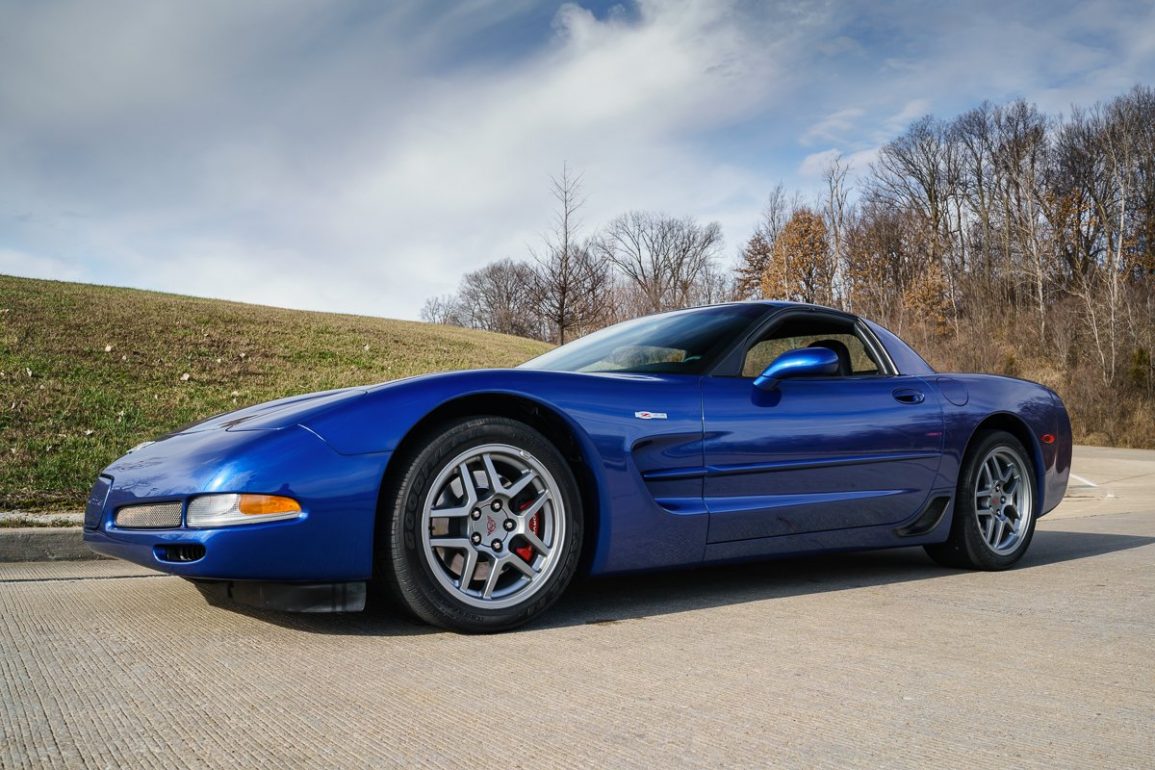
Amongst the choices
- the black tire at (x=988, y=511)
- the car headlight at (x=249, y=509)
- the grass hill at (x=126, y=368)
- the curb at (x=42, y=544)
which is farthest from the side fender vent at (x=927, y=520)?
the grass hill at (x=126, y=368)

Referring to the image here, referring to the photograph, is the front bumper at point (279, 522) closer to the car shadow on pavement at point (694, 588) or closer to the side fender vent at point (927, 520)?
the car shadow on pavement at point (694, 588)

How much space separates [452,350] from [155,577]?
17.6 m

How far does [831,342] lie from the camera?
4.47 m

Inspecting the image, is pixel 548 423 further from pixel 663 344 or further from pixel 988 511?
pixel 988 511

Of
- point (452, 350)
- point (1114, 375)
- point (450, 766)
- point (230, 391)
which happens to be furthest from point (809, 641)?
point (1114, 375)

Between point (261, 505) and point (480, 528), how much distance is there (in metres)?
0.69

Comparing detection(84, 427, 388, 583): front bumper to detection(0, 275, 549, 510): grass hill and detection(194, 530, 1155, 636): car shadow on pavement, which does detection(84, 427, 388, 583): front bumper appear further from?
detection(0, 275, 549, 510): grass hill

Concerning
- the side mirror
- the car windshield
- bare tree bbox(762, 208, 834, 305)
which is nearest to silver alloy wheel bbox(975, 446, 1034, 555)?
the side mirror

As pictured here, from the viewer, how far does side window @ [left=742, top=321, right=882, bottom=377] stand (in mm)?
4160

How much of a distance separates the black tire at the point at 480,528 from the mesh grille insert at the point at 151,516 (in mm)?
638

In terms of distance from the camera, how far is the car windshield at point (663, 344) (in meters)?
3.72

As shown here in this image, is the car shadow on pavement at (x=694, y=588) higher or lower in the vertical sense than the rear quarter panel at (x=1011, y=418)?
lower

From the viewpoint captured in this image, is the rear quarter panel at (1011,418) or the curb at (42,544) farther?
the curb at (42,544)

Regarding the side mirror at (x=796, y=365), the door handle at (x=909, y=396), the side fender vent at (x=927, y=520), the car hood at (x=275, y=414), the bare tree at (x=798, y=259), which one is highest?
the bare tree at (x=798, y=259)
